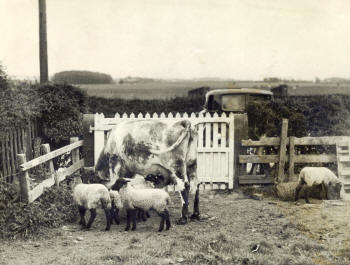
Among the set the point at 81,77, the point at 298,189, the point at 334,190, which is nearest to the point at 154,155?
the point at 298,189

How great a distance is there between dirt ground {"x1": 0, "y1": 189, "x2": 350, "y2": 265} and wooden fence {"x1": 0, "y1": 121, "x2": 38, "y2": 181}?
2.63 metres

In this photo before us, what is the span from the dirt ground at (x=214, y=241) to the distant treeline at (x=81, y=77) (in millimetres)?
7422

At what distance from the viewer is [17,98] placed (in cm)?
917

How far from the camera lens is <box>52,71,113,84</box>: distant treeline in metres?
13.4

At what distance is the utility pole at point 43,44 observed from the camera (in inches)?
485

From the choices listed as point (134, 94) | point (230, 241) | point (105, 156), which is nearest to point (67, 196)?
point (105, 156)

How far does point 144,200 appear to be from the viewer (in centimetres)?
596

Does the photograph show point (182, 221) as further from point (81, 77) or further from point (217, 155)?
point (81, 77)

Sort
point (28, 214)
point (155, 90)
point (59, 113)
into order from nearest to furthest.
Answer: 1. point (28, 214)
2. point (59, 113)
3. point (155, 90)

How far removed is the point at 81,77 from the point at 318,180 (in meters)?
9.61

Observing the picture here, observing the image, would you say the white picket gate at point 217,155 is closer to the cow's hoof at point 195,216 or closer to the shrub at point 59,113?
the cow's hoof at point 195,216

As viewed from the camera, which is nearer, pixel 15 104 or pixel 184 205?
pixel 184 205

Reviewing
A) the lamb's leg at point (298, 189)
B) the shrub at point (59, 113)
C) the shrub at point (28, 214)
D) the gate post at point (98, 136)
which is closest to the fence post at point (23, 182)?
the shrub at point (28, 214)

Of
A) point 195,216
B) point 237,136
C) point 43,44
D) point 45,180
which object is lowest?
point 195,216
